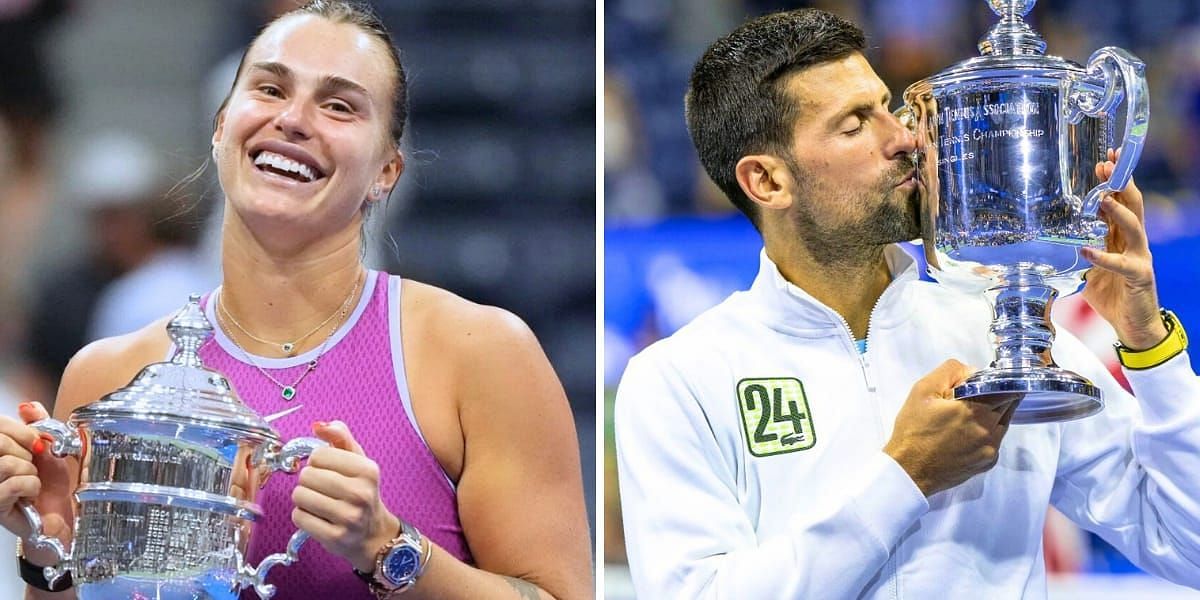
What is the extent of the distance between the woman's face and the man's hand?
75 cm

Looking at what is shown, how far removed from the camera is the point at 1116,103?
1.74 m

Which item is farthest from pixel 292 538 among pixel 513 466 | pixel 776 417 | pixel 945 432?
pixel 945 432

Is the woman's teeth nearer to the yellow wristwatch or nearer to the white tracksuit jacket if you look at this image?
the white tracksuit jacket

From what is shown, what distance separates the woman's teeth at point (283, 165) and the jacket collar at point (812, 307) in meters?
0.61

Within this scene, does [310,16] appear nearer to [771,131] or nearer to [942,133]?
[771,131]

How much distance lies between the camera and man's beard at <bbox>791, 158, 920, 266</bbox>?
197 cm

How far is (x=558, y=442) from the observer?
2.02m

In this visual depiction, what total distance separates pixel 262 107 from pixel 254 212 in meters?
0.13

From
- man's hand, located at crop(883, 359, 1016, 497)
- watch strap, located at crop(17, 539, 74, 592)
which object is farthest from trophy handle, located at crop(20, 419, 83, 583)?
man's hand, located at crop(883, 359, 1016, 497)

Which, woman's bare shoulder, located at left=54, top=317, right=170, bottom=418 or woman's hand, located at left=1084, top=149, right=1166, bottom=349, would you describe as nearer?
woman's hand, located at left=1084, top=149, right=1166, bottom=349

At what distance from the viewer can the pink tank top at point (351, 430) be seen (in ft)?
6.11

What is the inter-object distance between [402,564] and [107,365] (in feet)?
1.97

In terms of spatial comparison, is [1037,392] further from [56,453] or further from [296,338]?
[56,453]

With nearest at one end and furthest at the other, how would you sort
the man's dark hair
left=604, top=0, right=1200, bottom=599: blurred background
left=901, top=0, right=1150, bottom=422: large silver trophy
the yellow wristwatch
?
left=901, top=0, right=1150, bottom=422: large silver trophy
the yellow wristwatch
the man's dark hair
left=604, top=0, right=1200, bottom=599: blurred background
